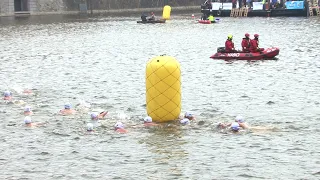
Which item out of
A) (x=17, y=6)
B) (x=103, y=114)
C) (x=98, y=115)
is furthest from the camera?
(x=17, y=6)

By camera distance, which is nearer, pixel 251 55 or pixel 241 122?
pixel 241 122

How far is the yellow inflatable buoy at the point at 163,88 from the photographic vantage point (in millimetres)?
20531

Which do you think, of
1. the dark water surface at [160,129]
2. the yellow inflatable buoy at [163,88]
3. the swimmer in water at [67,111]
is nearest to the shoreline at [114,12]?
the dark water surface at [160,129]

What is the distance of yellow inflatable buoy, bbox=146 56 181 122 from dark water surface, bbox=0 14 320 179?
2.53ft

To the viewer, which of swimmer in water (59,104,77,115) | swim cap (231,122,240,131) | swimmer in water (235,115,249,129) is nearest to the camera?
swim cap (231,122,240,131)

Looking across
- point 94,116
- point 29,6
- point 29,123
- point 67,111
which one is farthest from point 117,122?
point 29,6

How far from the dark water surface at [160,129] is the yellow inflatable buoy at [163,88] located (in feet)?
2.53

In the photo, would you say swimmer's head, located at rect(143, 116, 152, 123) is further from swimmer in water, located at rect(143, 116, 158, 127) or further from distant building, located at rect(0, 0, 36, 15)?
distant building, located at rect(0, 0, 36, 15)

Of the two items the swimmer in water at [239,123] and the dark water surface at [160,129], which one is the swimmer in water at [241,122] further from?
the dark water surface at [160,129]

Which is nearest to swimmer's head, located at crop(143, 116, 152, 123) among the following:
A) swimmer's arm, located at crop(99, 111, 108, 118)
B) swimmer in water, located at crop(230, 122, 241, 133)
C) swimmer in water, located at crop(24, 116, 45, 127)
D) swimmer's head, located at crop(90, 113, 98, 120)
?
swimmer's head, located at crop(90, 113, 98, 120)

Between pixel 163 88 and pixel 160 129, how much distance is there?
50.1 inches

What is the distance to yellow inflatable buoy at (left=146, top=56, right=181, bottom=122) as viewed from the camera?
67.4ft

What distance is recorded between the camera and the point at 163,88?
20.7 m

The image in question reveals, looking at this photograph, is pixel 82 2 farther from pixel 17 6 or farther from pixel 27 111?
pixel 27 111
